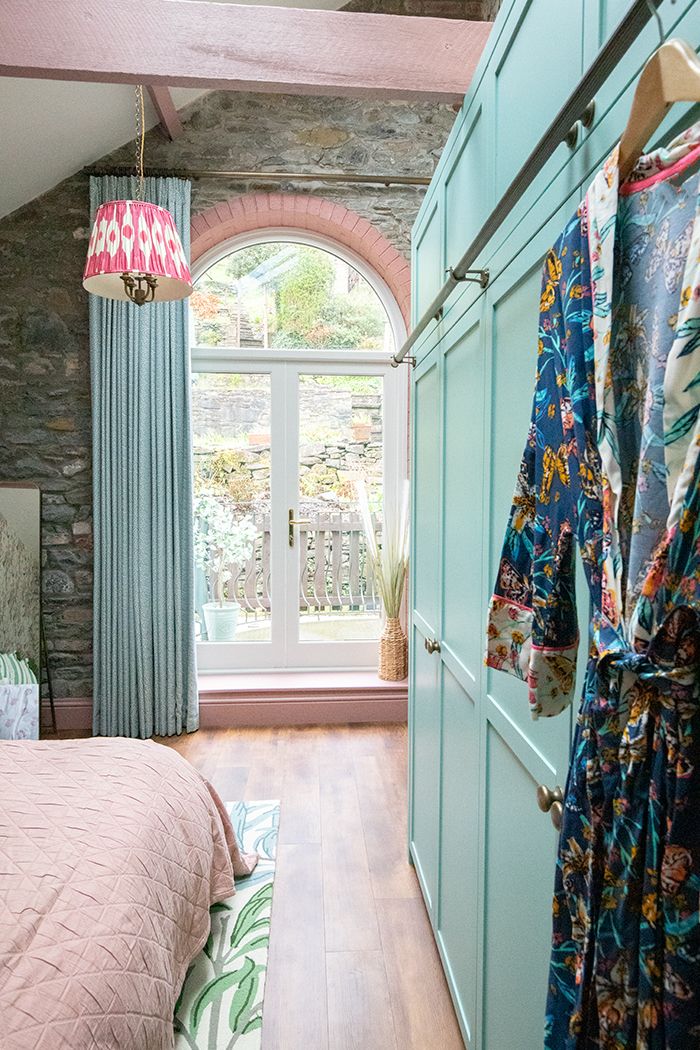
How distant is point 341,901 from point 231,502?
2.57 m

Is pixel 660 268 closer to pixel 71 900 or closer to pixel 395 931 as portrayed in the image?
pixel 71 900

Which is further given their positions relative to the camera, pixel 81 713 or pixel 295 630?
pixel 295 630

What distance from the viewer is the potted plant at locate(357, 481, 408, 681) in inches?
165

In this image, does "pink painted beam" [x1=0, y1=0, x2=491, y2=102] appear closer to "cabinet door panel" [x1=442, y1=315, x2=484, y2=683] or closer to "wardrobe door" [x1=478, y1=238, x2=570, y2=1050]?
"cabinet door panel" [x1=442, y1=315, x2=484, y2=683]

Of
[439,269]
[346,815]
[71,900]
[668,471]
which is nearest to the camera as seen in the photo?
[668,471]

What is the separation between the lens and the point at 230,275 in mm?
4328

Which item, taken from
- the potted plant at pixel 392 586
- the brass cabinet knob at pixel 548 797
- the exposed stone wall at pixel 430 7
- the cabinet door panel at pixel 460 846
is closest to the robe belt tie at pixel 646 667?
the brass cabinet knob at pixel 548 797

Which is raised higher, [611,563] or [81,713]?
[611,563]

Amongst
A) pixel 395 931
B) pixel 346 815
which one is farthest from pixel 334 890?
pixel 346 815

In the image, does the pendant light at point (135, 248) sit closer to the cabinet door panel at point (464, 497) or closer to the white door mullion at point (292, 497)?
the cabinet door panel at point (464, 497)

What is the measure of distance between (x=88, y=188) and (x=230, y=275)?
35.2 inches

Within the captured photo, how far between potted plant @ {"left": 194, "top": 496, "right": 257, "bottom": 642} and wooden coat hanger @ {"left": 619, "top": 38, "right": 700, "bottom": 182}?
3.82 metres

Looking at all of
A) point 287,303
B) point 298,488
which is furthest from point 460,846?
point 287,303

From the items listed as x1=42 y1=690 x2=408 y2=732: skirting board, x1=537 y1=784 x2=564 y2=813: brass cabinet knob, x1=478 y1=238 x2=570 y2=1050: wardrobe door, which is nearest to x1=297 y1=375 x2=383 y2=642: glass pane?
x1=42 y1=690 x2=408 y2=732: skirting board
